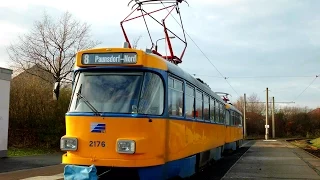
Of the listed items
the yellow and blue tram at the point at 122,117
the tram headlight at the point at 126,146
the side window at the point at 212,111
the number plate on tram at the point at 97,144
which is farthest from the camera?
the side window at the point at 212,111

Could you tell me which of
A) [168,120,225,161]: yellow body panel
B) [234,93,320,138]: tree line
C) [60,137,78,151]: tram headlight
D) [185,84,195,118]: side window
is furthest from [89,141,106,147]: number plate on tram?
[234,93,320,138]: tree line

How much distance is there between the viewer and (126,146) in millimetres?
7723

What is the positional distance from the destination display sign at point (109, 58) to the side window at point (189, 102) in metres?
2.67

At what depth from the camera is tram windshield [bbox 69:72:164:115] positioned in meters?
8.08

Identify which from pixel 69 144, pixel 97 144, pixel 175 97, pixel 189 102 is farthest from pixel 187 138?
pixel 69 144

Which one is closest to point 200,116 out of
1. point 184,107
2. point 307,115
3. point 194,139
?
point 194,139

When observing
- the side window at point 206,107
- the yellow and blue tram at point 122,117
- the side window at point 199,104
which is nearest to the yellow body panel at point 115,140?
the yellow and blue tram at point 122,117

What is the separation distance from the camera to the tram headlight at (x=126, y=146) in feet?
25.2

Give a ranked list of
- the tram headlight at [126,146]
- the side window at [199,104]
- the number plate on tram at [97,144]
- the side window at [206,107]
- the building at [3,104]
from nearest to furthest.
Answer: the tram headlight at [126,146] → the number plate on tram at [97,144] → the side window at [199,104] → the side window at [206,107] → the building at [3,104]

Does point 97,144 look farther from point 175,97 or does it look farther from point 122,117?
point 175,97

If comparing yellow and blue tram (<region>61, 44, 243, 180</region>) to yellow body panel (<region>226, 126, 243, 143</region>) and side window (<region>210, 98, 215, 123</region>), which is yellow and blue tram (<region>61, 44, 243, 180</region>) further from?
yellow body panel (<region>226, 126, 243, 143</region>)

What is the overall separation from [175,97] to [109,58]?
6.18 feet

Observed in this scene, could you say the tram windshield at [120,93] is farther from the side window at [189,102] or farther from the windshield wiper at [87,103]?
the side window at [189,102]

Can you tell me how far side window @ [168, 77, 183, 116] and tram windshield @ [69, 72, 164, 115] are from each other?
1.66 feet
